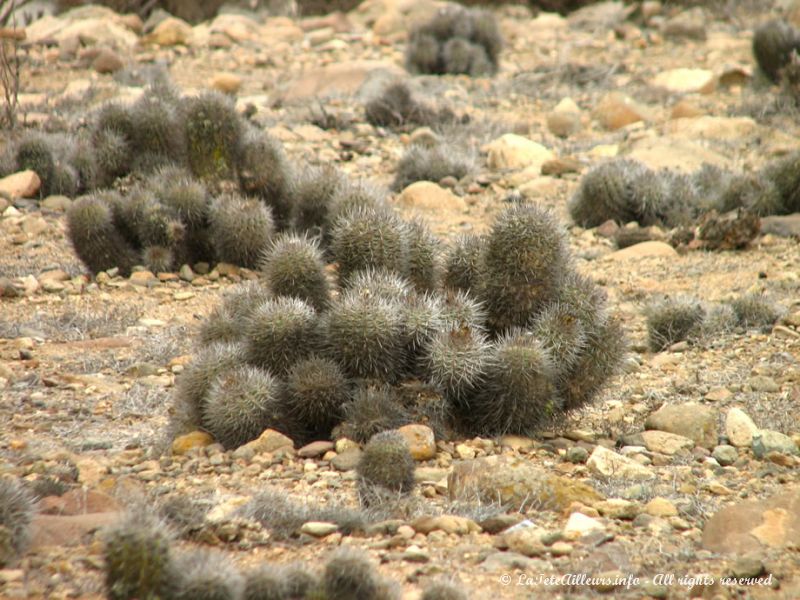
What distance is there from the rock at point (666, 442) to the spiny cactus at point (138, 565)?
109 inches

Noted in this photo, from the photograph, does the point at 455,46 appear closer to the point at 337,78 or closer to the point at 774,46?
the point at 337,78

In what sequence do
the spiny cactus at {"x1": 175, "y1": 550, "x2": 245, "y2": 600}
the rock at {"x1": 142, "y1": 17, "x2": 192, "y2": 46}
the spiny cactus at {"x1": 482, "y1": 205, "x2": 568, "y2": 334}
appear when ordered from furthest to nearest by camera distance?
the rock at {"x1": 142, "y1": 17, "x2": 192, "y2": 46}, the spiny cactus at {"x1": 482, "y1": 205, "x2": 568, "y2": 334}, the spiny cactus at {"x1": 175, "y1": 550, "x2": 245, "y2": 600}

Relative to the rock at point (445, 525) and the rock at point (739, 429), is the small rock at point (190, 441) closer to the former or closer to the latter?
the rock at point (445, 525)

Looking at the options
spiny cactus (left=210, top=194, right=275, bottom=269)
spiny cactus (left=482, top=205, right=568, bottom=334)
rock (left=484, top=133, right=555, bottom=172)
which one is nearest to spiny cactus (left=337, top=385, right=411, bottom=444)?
spiny cactus (left=482, top=205, right=568, bottom=334)

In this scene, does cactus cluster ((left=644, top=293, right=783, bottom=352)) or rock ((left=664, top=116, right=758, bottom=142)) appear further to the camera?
rock ((left=664, top=116, right=758, bottom=142))

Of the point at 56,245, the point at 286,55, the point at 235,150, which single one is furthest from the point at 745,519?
the point at 286,55

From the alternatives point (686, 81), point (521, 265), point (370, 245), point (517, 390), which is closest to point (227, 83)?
point (686, 81)

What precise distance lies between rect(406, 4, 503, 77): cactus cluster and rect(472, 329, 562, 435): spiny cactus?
1174 centimetres

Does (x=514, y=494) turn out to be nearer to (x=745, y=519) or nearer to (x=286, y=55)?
Result: (x=745, y=519)

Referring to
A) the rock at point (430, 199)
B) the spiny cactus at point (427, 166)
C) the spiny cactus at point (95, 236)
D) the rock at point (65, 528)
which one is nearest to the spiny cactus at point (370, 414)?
the rock at point (65, 528)

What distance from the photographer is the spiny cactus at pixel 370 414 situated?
15.6 ft

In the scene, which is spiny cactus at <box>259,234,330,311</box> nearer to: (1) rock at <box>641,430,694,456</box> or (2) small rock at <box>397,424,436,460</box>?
(2) small rock at <box>397,424,436,460</box>

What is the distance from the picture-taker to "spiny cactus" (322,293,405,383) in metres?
4.82

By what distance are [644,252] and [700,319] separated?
7.22 feet
